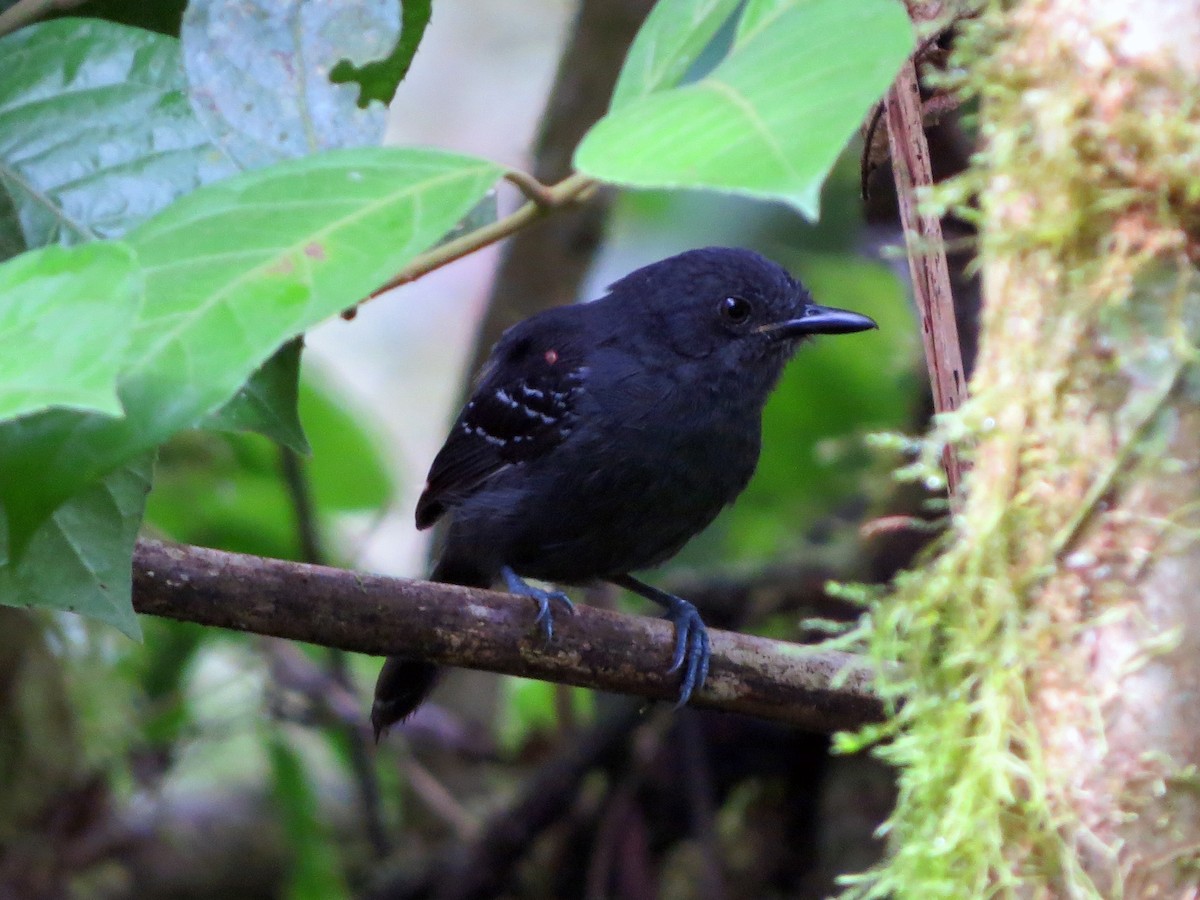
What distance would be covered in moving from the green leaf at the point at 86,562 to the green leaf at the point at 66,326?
32cm

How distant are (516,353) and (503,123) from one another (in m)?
5.94

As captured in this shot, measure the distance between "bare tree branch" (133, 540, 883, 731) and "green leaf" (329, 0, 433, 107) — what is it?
679 mm

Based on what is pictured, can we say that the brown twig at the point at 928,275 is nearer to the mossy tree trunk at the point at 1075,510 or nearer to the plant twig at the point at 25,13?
the mossy tree trunk at the point at 1075,510

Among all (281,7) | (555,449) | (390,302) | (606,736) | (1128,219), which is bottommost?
(390,302)

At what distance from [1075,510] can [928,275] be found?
450 mm

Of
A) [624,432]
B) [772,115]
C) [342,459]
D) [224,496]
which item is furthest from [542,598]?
[224,496]

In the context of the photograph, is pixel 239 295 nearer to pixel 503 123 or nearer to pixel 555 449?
pixel 555 449

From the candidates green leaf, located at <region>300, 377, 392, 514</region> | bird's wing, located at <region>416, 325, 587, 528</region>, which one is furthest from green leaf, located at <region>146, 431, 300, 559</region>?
bird's wing, located at <region>416, 325, 587, 528</region>

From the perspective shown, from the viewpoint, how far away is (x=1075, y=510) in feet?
3.85

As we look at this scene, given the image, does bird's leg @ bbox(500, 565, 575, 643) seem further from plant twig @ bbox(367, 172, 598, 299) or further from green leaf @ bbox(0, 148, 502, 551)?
green leaf @ bbox(0, 148, 502, 551)

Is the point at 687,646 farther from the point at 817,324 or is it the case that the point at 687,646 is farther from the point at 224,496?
the point at 224,496

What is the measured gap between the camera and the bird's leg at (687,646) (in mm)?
2199

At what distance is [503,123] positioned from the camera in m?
9.06

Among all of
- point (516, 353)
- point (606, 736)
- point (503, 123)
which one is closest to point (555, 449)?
point (516, 353)
